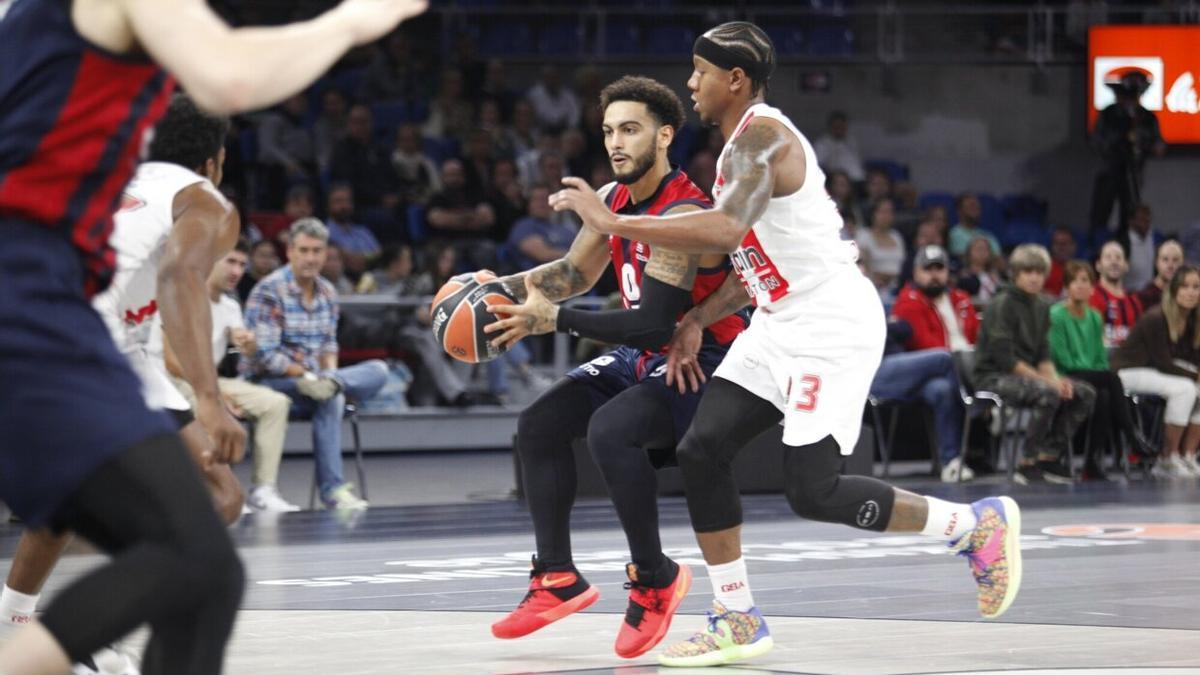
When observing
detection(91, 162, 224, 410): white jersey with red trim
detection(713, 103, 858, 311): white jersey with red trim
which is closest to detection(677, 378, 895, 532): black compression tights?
detection(713, 103, 858, 311): white jersey with red trim

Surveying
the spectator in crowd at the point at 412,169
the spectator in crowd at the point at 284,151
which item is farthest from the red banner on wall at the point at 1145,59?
the spectator in crowd at the point at 284,151

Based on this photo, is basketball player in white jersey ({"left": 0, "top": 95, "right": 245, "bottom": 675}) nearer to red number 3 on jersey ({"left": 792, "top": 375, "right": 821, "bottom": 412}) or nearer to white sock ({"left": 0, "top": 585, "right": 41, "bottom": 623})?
white sock ({"left": 0, "top": 585, "right": 41, "bottom": 623})

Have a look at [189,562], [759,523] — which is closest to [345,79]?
[759,523]

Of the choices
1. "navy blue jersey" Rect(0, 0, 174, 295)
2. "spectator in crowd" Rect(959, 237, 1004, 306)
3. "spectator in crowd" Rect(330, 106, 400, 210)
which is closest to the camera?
"navy blue jersey" Rect(0, 0, 174, 295)

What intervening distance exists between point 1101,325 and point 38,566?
9953 millimetres

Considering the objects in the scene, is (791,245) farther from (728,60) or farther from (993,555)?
(993,555)

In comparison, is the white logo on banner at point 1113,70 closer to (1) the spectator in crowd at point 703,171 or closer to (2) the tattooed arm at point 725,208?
(1) the spectator in crowd at point 703,171

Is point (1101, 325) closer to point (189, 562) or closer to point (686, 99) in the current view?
point (686, 99)

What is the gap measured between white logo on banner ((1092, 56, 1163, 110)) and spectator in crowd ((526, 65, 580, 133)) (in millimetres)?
6107

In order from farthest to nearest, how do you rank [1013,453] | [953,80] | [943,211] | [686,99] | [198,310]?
1. [953,80]
2. [686,99]
3. [943,211]
4. [1013,453]
5. [198,310]

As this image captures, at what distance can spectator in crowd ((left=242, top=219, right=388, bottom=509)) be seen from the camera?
1084 cm

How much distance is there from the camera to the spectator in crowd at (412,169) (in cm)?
1619

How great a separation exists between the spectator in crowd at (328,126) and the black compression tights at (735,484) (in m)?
11.6

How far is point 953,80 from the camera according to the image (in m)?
20.8
